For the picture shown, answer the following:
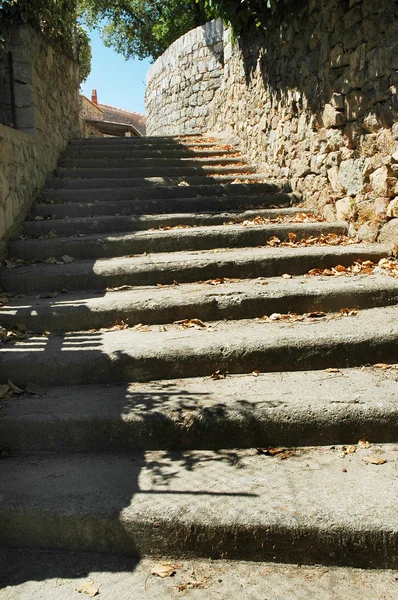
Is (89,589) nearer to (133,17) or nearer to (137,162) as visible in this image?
(137,162)

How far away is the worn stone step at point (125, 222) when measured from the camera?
547 cm

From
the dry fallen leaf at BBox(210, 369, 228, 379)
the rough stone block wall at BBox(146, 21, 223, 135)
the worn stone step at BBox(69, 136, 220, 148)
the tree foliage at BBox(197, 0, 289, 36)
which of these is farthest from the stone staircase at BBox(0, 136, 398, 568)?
the rough stone block wall at BBox(146, 21, 223, 135)

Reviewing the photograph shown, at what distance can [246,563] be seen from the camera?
7.50 ft

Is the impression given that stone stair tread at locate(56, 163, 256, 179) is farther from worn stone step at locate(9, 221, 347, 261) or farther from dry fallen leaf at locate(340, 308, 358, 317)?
dry fallen leaf at locate(340, 308, 358, 317)

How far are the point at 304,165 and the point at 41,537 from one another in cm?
473

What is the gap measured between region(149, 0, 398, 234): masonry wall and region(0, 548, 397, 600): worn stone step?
2.96 m

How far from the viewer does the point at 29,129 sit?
6062mm

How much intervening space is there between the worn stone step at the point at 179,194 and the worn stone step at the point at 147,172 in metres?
0.69

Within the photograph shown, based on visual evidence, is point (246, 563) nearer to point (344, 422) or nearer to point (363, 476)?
point (363, 476)

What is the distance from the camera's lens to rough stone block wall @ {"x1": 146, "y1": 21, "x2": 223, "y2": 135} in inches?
416

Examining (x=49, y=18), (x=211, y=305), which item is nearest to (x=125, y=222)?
(x=211, y=305)

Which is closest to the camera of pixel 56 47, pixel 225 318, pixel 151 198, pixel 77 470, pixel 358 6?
pixel 77 470

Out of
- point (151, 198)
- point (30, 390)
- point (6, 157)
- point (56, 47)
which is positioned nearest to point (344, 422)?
point (30, 390)

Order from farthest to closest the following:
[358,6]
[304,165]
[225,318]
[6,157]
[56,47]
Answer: [56,47] → [304,165] → [6,157] → [358,6] → [225,318]
